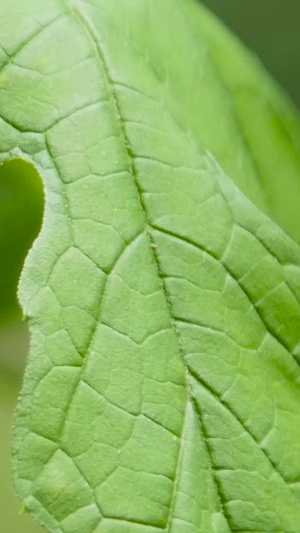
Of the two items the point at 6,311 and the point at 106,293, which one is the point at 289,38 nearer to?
the point at 6,311

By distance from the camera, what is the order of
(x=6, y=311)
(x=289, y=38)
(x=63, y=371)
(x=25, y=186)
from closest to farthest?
1. (x=63, y=371)
2. (x=25, y=186)
3. (x=6, y=311)
4. (x=289, y=38)

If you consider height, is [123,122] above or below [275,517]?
above

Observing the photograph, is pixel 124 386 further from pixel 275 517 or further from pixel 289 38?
pixel 289 38

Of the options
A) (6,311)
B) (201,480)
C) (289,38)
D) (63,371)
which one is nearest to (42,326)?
(63,371)

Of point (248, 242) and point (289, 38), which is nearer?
point (248, 242)

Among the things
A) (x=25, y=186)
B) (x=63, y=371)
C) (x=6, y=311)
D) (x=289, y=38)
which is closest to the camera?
(x=63, y=371)

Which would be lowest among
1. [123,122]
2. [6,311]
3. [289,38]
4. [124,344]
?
[6,311]
